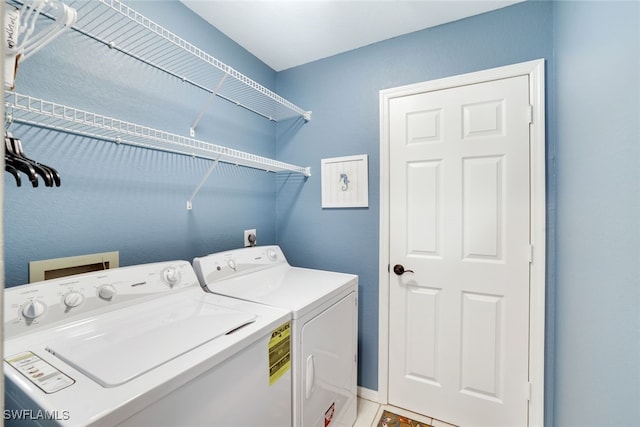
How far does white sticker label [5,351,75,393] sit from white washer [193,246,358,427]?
2.26ft

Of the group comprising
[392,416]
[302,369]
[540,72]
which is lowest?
[392,416]

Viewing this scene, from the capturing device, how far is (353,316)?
5.60ft

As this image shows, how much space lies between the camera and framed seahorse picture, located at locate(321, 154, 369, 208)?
2.00 meters

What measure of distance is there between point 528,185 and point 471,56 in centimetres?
85

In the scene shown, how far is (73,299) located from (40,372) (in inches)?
12.5

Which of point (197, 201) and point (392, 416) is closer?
point (197, 201)

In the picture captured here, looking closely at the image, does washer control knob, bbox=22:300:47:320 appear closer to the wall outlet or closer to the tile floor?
the wall outlet

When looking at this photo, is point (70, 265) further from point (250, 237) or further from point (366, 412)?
point (366, 412)

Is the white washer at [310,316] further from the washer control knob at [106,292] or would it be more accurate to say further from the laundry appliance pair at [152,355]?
the washer control knob at [106,292]

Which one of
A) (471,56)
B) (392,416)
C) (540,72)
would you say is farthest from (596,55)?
(392,416)

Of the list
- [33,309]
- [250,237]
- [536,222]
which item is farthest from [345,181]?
[33,309]

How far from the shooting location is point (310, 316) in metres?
1.29

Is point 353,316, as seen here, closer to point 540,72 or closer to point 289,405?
point 289,405

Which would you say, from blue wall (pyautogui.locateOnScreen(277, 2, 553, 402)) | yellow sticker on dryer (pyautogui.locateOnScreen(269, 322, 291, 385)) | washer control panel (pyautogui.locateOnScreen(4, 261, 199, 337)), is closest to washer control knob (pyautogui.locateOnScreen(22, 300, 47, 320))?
washer control panel (pyautogui.locateOnScreen(4, 261, 199, 337))
